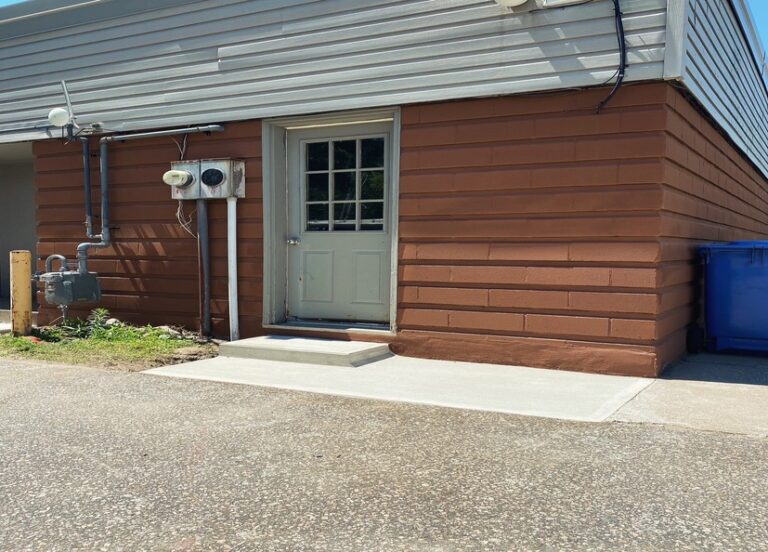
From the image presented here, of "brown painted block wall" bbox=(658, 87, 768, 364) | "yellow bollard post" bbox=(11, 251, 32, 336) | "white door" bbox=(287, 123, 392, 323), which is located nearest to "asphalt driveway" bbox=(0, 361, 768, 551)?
"brown painted block wall" bbox=(658, 87, 768, 364)

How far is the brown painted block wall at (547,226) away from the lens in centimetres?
558

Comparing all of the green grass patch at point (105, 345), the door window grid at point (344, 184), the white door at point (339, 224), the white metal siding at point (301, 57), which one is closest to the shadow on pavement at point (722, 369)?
the white metal siding at point (301, 57)

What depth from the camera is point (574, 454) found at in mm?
3646

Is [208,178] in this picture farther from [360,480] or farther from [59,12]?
[360,480]

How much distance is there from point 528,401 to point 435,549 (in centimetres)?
237

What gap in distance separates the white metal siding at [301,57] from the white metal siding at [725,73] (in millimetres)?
671

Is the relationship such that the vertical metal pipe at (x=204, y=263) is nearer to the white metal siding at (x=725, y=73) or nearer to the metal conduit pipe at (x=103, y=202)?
the metal conduit pipe at (x=103, y=202)

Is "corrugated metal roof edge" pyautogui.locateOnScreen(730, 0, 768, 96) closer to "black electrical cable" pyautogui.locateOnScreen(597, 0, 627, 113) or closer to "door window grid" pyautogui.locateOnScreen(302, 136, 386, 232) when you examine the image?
"black electrical cable" pyautogui.locateOnScreen(597, 0, 627, 113)

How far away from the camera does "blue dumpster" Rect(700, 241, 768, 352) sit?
6.29 meters

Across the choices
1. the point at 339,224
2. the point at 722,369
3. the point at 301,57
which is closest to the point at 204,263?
the point at 339,224

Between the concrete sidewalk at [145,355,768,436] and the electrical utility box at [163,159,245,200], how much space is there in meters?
1.96

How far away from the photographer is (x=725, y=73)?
281 inches

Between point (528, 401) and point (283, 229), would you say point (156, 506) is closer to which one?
point (528, 401)

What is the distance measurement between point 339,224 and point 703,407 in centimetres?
413
